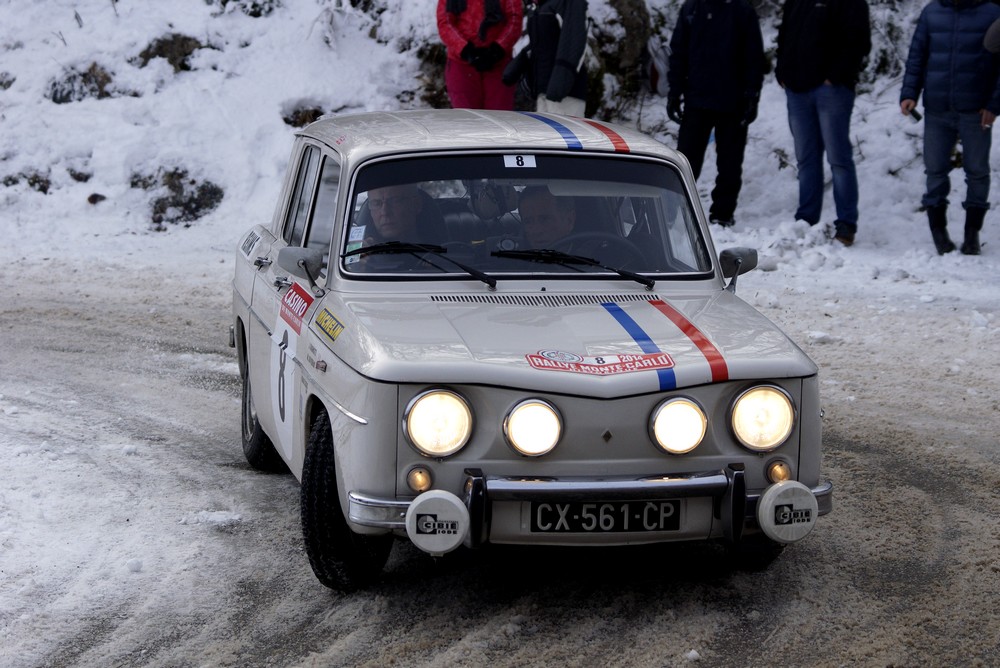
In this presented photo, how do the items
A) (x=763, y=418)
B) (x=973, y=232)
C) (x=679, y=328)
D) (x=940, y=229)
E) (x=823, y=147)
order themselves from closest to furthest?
(x=763, y=418), (x=679, y=328), (x=973, y=232), (x=940, y=229), (x=823, y=147)

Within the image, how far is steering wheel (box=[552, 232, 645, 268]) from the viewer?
5.30 metres

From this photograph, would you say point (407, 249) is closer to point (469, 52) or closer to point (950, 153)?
point (469, 52)

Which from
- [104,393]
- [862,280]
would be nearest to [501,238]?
[104,393]

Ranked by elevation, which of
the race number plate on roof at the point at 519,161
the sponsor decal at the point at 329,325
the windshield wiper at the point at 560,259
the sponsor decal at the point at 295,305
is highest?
the race number plate on roof at the point at 519,161

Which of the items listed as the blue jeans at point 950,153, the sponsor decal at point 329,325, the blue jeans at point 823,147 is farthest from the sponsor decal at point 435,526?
the blue jeans at point 950,153

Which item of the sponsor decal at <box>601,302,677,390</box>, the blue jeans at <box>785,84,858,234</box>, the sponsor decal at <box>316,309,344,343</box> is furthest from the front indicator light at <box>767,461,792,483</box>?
the blue jeans at <box>785,84,858,234</box>

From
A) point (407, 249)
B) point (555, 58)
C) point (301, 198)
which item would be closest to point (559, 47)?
point (555, 58)

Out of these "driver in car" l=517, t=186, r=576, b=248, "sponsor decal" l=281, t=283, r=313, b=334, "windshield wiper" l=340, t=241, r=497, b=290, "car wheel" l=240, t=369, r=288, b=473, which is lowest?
"car wheel" l=240, t=369, r=288, b=473

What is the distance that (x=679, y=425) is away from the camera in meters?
4.27

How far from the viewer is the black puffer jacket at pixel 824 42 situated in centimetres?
1123

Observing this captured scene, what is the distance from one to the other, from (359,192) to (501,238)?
61cm

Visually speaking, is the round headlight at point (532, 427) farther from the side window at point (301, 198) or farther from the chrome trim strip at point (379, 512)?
the side window at point (301, 198)

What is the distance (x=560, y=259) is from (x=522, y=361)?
1.06 meters

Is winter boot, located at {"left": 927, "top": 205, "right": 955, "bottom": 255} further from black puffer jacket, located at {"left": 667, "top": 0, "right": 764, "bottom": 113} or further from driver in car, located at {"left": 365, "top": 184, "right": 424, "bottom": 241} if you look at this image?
driver in car, located at {"left": 365, "top": 184, "right": 424, "bottom": 241}
